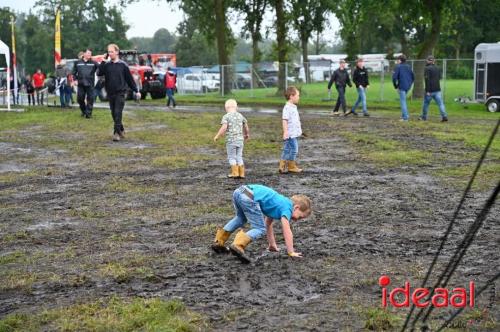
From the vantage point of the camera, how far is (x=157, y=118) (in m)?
24.2

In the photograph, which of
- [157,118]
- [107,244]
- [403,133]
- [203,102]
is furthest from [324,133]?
[203,102]

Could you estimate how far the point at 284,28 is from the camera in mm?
43062

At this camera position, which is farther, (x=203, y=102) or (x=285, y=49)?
(x=285, y=49)

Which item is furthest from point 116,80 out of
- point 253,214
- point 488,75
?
point 488,75

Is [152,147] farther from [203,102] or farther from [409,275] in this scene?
[203,102]

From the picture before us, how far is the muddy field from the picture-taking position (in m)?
5.84

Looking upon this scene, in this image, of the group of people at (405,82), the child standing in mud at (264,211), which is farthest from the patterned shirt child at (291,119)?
the group of people at (405,82)

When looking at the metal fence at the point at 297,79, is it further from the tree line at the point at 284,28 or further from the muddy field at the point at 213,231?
the muddy field at the point at 213,231

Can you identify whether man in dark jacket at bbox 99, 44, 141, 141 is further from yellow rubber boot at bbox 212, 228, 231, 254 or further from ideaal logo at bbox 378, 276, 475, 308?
ideaal logo at bbox 378, 276, 475, 308

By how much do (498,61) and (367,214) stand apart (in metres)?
19.7

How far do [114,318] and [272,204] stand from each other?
6.97ft

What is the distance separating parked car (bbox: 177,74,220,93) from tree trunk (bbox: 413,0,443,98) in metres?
17.9

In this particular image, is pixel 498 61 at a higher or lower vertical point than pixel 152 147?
higher

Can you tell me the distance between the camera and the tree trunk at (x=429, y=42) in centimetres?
3186
